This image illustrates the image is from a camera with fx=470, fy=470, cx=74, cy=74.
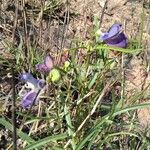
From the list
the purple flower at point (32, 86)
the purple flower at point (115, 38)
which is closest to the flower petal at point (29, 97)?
the purple flower at point (32, 86)

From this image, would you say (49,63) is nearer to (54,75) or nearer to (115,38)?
(54,75)

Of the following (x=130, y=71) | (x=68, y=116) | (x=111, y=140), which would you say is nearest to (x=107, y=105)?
(x=111, y=140)

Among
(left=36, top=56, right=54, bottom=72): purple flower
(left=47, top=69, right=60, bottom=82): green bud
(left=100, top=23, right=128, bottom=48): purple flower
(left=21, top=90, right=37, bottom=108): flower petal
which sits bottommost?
(left=21, top=90, right=37, bottom=108): flower petal

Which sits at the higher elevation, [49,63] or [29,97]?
[49,63]

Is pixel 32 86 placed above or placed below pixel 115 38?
below

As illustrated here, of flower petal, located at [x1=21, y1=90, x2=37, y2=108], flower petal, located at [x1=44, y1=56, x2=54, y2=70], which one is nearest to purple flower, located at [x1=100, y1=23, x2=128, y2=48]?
flower petal, located at [x1=44, y1=56, x2=54, y2=70]

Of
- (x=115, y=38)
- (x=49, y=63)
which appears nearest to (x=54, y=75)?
(x=49, y=63)

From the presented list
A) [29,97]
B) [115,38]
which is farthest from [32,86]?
[115,38]

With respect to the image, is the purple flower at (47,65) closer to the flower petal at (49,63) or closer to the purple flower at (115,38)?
the flower petal at (49,63)

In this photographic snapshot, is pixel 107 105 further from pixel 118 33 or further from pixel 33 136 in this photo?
pixel 118 33

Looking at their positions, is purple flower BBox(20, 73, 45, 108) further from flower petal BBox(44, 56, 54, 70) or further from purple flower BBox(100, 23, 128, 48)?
purple flower BBox(100, 23, 128, 48)

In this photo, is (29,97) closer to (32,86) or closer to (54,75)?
(32,86)
